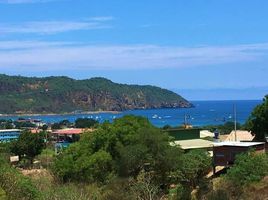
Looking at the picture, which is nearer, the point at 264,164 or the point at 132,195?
the point at 132,195

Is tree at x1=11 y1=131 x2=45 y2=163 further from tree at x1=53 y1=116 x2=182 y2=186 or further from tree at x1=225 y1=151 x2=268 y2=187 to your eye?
tree at x1=225 y1=151 x2=268 y2=187

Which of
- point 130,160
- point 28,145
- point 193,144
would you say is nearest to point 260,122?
point 193,144

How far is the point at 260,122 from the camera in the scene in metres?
44.8

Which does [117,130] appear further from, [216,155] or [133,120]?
[216,155]

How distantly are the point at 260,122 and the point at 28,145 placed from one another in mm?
22511

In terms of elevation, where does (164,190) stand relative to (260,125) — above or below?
below

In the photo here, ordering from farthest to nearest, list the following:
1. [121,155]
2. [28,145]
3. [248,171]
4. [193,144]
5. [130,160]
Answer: [28,145] < [193,144] < [121,155] < [130,160] < [248,171]

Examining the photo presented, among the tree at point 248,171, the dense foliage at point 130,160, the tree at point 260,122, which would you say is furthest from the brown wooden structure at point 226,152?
the tree at point 260,122

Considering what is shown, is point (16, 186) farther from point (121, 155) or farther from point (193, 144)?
point (193, 144)

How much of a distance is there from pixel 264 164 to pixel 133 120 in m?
8.74

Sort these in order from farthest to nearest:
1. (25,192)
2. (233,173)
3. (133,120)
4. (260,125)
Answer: (260,125) < (133,120) < (233,173) < (25,192)

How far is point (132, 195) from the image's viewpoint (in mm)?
29141

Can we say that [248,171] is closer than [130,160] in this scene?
Yes

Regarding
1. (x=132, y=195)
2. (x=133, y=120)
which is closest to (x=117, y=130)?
(x=133, y=120)
